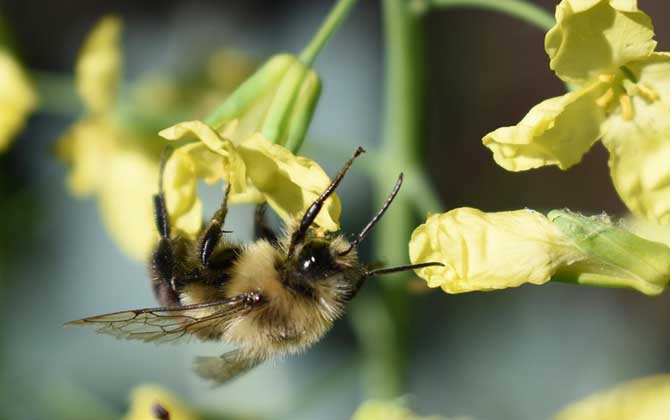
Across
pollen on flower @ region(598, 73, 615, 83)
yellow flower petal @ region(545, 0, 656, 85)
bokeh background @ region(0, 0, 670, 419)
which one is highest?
yellow flower petal @ region(545, 0, 656, 85)

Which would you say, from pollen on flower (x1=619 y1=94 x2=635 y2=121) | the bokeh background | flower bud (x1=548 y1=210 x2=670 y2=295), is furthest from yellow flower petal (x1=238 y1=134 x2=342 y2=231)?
the bokeh background

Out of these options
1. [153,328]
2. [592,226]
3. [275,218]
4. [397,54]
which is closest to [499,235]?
[592,226]

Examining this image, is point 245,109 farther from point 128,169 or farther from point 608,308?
point 608,308

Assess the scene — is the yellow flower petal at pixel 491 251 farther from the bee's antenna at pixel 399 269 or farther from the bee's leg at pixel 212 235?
the bee's leg at pixel 212 235

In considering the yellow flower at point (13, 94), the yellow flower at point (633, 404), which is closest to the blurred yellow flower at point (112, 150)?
the yellow flower at point (13, 94)

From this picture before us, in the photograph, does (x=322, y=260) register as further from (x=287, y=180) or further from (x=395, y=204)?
(x=395, y=204)

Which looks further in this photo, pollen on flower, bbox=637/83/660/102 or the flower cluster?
pollen on flower, bbox=637/83/660/102

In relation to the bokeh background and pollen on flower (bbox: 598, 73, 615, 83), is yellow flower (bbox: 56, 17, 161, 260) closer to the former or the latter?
the bokeh background
